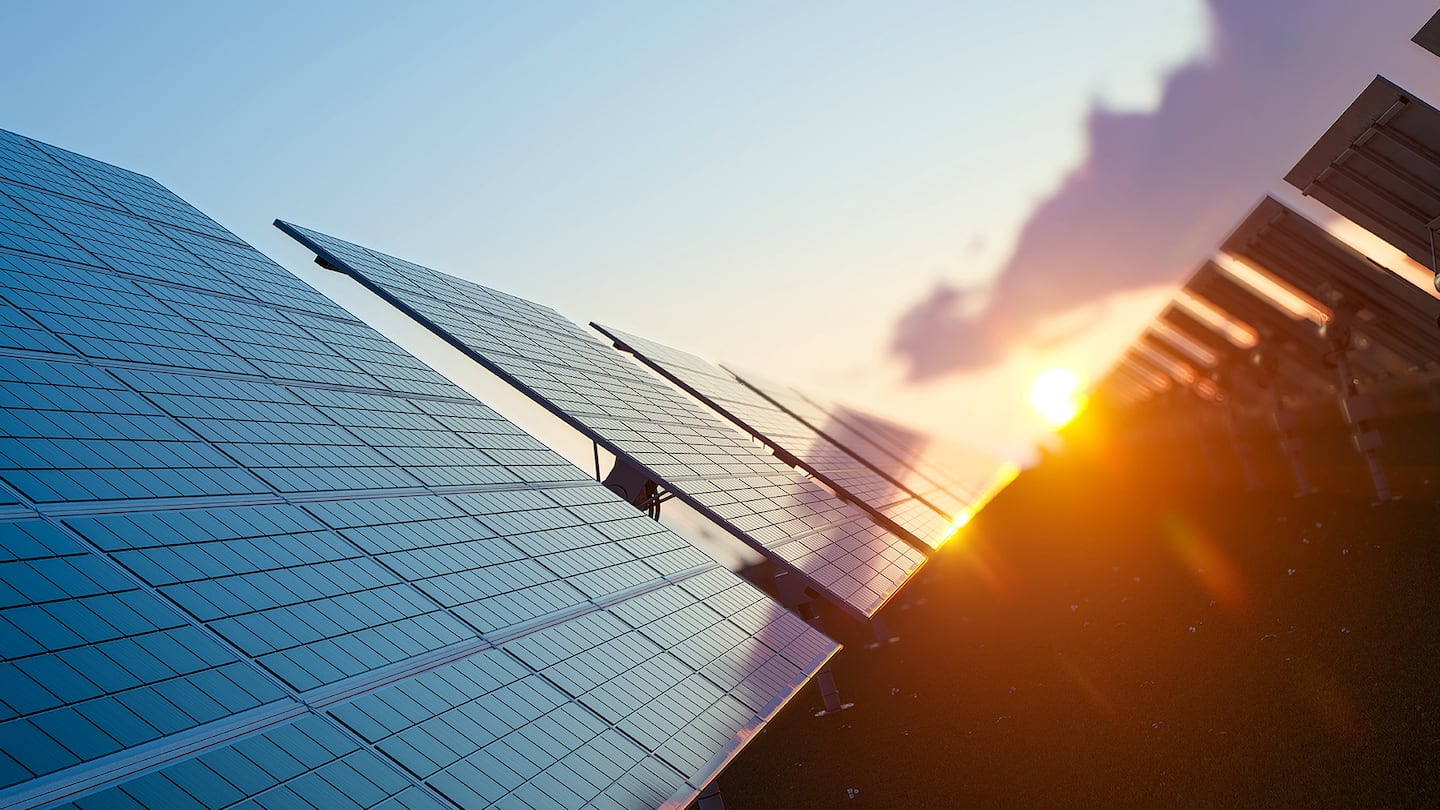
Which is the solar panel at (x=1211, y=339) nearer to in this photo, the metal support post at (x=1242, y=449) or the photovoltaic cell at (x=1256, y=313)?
the photovoltaic cell at (x=1256, y=313)

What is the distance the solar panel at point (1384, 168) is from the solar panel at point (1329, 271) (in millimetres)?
3908

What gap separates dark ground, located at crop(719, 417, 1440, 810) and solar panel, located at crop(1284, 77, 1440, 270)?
20.7 feet

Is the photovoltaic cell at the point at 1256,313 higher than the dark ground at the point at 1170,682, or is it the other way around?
the photovoltaic cell at the point at 1256,313

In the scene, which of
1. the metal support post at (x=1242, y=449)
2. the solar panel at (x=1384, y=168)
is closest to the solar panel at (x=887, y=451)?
the metal support post at (x=1242, y=449)

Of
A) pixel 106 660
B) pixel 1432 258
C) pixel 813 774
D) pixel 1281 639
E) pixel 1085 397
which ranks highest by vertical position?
pixel 1085 397

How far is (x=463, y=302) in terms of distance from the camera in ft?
87.1

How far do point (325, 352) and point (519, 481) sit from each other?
4.85 metres

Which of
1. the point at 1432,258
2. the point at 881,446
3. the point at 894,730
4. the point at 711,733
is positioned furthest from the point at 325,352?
the point at 881,446

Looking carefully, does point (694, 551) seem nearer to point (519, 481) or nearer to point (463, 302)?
point (519, 481)

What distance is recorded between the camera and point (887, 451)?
4559 centimetres

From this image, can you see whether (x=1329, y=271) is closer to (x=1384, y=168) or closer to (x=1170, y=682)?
(x=1384, y=168)

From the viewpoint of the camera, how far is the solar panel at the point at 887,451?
38.6 metres

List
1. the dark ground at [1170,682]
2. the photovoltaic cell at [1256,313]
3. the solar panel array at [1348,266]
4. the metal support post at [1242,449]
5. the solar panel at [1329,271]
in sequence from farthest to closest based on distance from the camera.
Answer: the metal support post at [1242,449] < the photovoltaic cell at [1256,313] < the solar panel at [1329,271] < the solar panel array at [1348,266] < the dark ground at [1170,682]

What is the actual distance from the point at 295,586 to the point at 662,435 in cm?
1355
